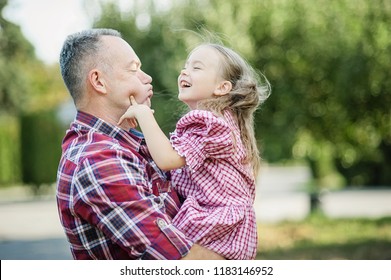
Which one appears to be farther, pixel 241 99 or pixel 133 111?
pixel 241 99

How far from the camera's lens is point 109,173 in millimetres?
2137

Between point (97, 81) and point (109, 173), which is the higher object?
point (97, 81)

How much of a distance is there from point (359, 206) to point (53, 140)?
23.7 feet

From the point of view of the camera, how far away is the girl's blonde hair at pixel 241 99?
8.20 feet

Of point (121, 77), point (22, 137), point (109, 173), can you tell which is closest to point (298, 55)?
point (121, 77)

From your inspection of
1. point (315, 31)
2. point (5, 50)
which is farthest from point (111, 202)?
point (5, 50)

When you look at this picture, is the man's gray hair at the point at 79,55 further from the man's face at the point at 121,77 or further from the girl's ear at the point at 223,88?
the girl's ear at the point at 223,88

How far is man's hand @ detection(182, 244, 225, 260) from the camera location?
2225mm

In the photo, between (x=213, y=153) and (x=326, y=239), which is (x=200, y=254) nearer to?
(x=213, y=153)

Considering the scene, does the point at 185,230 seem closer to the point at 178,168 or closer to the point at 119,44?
the point at 178,168

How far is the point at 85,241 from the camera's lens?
2.22 metres

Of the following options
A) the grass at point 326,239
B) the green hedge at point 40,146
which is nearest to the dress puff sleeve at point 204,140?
the grass at point 326,239

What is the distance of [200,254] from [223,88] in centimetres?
64

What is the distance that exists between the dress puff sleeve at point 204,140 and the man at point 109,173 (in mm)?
128
